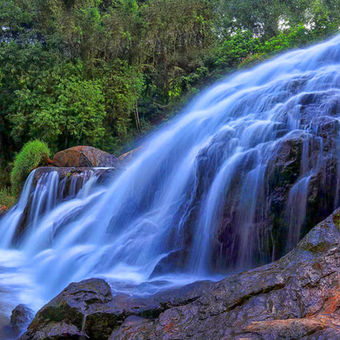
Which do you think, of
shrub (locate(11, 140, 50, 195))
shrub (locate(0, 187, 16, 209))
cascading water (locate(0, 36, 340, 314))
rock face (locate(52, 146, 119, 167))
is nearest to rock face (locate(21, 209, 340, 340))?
cascading water (locate(0, 36, 340, 314))

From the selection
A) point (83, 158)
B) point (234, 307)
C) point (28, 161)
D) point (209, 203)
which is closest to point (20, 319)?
point (234, 307)

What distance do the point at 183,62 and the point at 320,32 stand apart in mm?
5265

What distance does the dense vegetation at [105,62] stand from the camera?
462 inches

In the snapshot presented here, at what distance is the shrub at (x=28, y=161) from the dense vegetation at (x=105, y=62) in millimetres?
1612

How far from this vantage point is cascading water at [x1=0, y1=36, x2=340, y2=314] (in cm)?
422

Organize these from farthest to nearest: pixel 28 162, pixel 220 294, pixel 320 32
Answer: pixel 320 32
pixel 28 162
pixel 220 294

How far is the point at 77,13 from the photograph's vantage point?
495 inches

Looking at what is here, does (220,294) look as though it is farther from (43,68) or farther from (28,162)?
(43,68)

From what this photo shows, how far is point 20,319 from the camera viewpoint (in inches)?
142

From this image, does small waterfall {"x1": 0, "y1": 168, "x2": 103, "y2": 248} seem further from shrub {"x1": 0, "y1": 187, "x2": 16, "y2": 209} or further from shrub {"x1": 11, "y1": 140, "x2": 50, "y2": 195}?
shrub {"x1": 0, "y1": 187, "x2": 16, "y2": 209}

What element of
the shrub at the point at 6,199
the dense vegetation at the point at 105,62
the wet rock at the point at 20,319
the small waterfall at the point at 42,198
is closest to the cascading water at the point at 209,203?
the small waterfall at the point at 42,198

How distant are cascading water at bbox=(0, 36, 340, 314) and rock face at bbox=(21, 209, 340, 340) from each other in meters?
1.11

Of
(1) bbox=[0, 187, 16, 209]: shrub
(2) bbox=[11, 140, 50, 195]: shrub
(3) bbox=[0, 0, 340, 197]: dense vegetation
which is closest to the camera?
(2) bbox=[11, 140, 50, 195]: shrub

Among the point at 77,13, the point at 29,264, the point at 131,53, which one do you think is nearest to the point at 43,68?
the point at 77,13
